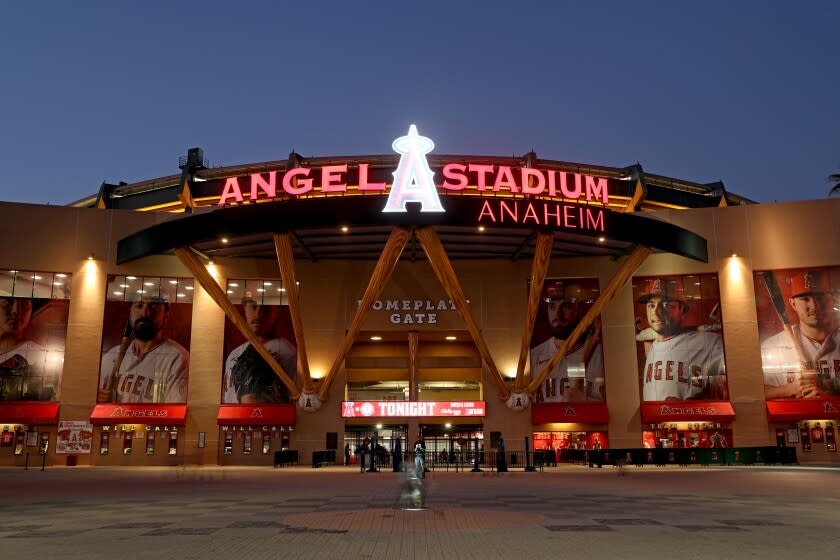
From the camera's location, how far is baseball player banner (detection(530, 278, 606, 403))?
53.1 metres

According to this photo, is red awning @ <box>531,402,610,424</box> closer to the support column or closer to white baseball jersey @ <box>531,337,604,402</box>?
white baseball jersey @ <box>531,337,604,402</box>

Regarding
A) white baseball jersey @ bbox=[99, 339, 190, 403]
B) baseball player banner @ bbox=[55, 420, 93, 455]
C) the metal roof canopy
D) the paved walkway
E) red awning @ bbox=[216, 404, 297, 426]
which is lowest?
the paved walkway

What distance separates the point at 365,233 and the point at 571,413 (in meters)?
19.8

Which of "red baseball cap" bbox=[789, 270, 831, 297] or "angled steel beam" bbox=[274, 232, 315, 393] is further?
"red baseball cap" bbox=[789, 270, 831, 297]

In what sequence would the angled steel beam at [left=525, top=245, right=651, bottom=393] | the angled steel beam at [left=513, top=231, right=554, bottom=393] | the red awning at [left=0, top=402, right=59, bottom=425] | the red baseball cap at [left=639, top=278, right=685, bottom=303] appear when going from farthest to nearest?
the red baseball cap at [left=639, top=278, right=685, bottom=303]
the red awning at [left=0, top=402, right=59, bottom=425]
the angled steel beam at [left=525, top=245, right=651, bottom=393]
the angled steel beam at [left=513, top=231, right=554, bottom=393]

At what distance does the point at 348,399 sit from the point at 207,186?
20.0 m

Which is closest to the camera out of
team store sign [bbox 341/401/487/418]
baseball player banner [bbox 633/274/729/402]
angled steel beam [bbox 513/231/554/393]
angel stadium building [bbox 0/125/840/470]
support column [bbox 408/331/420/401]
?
angled steel beam [bbox 513/231/554/393]

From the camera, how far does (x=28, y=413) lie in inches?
1951

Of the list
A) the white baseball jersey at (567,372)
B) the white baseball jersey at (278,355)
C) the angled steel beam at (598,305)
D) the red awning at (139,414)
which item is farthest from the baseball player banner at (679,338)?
the red awning at (139,414)

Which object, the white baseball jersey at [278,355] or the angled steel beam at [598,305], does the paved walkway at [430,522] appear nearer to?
the angled steel beam at [598,305]

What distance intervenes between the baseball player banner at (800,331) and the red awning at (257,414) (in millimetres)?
33878

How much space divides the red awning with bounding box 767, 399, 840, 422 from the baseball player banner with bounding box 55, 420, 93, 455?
154ft

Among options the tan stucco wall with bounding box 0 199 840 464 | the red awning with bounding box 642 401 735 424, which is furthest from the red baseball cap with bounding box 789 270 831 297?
the red awning with bounding box 642 401 735 424

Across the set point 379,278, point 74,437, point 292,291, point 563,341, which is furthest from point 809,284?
point 74,437
